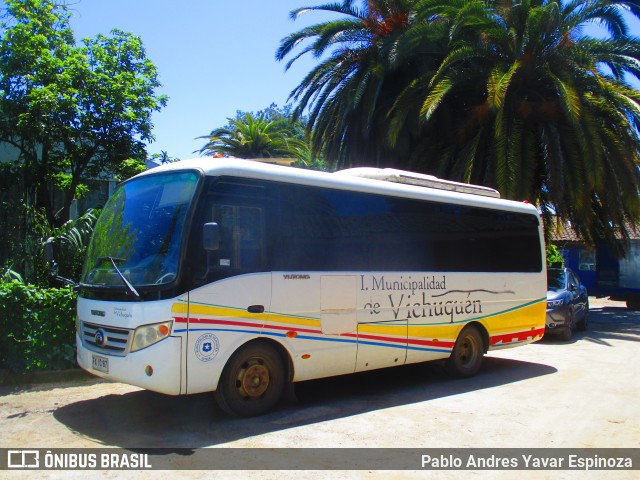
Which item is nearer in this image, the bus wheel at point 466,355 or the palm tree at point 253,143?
the bus wheel at point 466,355

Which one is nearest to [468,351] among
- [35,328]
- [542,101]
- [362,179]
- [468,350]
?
[468,350]

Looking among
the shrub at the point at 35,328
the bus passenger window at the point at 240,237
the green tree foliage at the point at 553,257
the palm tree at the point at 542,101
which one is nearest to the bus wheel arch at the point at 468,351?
the bus passenger window at the point at 240,237

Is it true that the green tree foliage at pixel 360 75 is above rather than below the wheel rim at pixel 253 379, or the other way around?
above

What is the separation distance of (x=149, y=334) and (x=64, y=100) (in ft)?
24.1

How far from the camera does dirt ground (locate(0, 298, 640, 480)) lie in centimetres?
585

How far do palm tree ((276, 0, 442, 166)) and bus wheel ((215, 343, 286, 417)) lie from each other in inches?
472

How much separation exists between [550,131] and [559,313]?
235 inches

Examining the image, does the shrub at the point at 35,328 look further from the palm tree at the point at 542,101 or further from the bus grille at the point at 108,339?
the palm tree at the point at 542,101

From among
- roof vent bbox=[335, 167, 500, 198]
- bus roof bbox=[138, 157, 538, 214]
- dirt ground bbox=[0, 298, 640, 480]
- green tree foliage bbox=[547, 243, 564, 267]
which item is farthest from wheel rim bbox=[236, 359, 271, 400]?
green tree foliage bbox=[547, 243, 564, 267]

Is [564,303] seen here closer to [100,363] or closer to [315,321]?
[315,321]

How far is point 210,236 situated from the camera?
592 centimetres

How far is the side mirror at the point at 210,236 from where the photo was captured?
233 inches

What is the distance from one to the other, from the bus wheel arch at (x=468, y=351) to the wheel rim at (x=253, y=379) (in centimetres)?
373

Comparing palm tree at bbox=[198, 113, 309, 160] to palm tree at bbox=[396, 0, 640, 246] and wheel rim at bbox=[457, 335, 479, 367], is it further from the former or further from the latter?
wheel rim at bbox=[457, 335, 479, 367]
